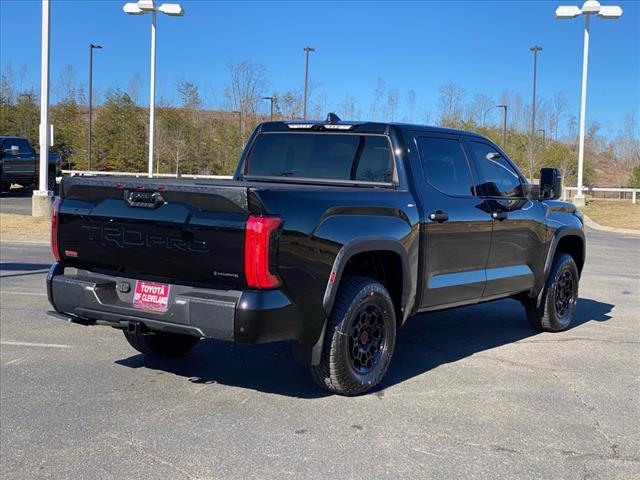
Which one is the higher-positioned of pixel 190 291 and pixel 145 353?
pixel 190 291

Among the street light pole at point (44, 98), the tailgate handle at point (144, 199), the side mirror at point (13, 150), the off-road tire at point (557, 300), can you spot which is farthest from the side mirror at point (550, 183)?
the side mirror at point (13, 150)

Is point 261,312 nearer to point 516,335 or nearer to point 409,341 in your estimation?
point 409,341

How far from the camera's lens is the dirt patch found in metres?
25.5

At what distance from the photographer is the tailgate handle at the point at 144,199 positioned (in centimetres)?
456

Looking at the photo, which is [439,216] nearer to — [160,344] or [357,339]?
[357,339]

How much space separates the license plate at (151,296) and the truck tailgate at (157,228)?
2.2 inches

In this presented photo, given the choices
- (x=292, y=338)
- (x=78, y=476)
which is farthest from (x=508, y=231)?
(x=78, y=476)

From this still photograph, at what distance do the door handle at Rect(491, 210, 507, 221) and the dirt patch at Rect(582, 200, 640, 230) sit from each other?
19.7 m

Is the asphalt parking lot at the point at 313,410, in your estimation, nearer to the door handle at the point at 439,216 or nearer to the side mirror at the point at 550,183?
the door handle at the point at 439,216

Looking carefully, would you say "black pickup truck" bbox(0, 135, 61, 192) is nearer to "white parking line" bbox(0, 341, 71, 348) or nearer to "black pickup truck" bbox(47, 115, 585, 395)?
"white parking line" bbox(0, 341, 71, 348)

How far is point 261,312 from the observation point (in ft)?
14.0

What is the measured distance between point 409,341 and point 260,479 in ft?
11.3

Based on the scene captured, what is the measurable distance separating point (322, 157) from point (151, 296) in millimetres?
2158

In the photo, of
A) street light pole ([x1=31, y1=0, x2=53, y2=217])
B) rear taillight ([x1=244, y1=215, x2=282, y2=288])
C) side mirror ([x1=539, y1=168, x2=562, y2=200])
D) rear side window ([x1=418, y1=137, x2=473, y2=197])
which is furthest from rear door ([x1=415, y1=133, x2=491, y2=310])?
street light pole ([x1=31, y1=0, x2=53, y2=217])
